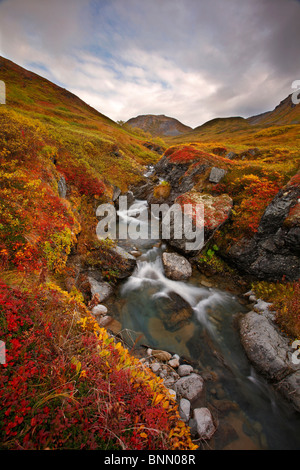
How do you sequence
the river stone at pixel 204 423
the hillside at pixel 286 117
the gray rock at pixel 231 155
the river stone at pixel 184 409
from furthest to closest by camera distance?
the hillside at pixel 286 117, the gray rock at pixel 231 155, the river stone at pixel 184 409, the river stone at pixel 204 423

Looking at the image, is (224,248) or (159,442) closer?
(159,442)

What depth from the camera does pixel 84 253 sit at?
8.98 metres

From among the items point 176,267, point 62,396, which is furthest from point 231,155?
point 62,396

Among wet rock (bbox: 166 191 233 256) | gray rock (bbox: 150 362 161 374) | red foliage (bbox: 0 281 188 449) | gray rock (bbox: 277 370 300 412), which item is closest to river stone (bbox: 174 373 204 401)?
gray rock (bbox: 150 362 161 374)

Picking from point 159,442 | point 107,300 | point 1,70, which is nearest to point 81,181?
point 107,300

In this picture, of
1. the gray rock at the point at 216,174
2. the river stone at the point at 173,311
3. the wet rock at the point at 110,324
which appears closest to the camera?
the wet rock at the point at 110,324

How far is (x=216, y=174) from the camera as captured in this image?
47.8ft

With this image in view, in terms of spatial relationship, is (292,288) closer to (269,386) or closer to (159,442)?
(269,386)

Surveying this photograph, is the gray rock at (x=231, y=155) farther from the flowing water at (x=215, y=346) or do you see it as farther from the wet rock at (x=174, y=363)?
the wet rock at (x=174, y=363)

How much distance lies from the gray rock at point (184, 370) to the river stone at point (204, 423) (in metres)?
1.02

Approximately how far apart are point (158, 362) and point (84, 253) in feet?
19.4

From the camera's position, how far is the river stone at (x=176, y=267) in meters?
10.1

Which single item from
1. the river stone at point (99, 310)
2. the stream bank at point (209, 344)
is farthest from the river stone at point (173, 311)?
the river stone at point (99, 310)
